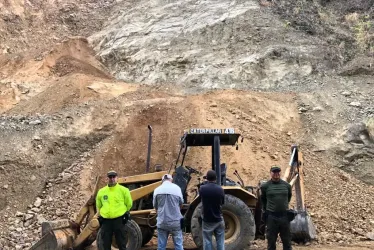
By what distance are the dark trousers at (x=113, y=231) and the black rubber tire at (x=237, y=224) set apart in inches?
44.3

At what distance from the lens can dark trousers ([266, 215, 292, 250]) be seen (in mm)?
6806

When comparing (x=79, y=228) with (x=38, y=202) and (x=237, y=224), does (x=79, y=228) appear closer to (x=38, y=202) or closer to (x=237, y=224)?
(x=237, y=224)

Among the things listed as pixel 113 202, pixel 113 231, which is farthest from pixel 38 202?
pixel 113 202

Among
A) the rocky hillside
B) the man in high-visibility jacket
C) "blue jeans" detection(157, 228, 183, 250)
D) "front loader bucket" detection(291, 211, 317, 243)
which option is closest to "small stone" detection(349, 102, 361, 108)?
the rocky hillside

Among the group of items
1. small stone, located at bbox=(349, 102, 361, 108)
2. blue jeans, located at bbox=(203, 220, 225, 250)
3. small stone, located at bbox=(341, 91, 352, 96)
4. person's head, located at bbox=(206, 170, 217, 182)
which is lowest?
blue jeans, located at bbox=(203, 220, 225, 250)

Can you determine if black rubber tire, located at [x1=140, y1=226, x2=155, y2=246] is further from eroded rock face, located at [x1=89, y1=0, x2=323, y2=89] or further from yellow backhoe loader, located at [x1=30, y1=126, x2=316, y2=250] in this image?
Result: eroded rock face, located at [x1=89, y1=0, x2=323, y2=89]

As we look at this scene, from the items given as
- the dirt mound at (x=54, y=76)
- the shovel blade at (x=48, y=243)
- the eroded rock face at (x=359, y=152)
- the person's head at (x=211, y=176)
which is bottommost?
the shovel blade at (x=48, y=243)

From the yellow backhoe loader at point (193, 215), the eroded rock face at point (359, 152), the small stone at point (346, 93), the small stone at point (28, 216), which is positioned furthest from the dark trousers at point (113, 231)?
the small stone at point (346, 93)

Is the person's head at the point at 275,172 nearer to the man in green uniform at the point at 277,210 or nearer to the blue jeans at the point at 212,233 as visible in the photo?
the man in green uniform at the point at 277,210

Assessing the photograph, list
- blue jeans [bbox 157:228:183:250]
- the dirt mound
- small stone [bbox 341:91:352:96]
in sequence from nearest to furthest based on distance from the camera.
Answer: blue jeans [bbox 157:228:183:250]
small stone [bbox 341:91:352:96]
the dirt mound

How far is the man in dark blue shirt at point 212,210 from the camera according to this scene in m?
6.72

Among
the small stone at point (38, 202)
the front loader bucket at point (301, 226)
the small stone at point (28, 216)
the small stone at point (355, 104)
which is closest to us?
the front loader bucket at point (301, 226)

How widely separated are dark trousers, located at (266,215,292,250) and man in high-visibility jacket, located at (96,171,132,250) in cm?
199

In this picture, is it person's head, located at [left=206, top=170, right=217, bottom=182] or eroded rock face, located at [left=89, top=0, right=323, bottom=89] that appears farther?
eroded rock face, located at [left=89, top=0, right=323, bottom=89]
